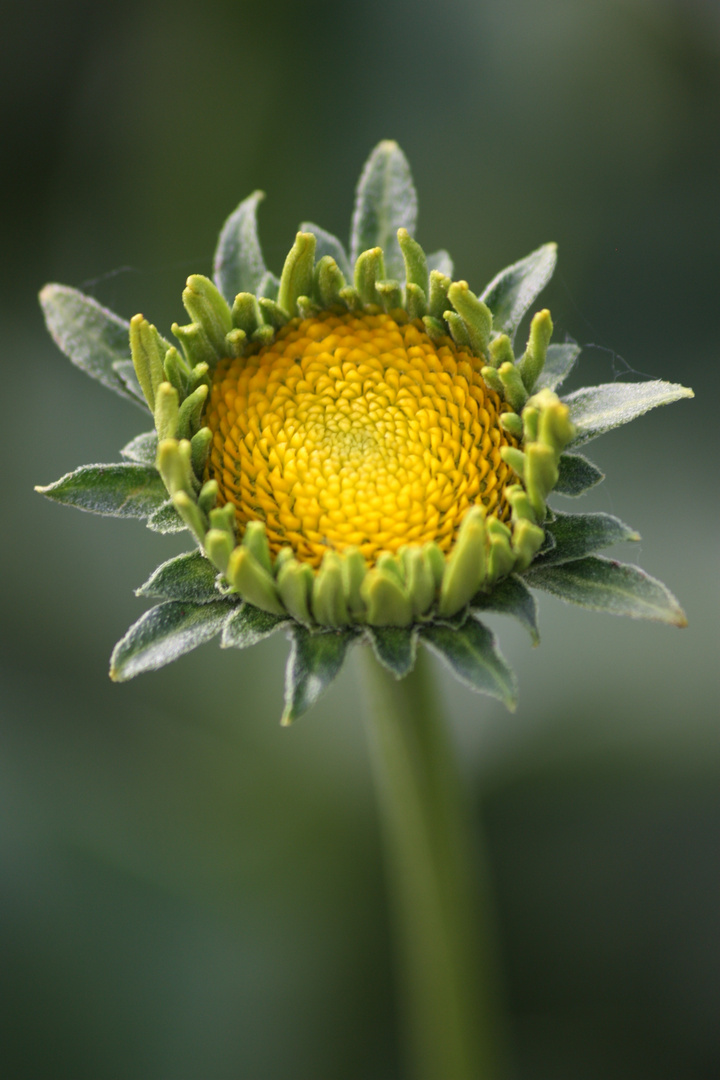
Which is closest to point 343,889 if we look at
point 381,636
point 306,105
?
point 381,636

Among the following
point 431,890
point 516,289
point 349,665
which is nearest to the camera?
point 516,289

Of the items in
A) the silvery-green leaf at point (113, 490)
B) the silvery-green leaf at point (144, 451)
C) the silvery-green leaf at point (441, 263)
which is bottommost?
the silvery-green leaf at point (113, 490)

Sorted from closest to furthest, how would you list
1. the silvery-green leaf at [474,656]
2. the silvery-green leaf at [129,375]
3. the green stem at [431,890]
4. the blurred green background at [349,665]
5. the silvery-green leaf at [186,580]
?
1. the silvery-green leaf at [474,656]
2. the silvery-green leaf at [186,580]
3. the silvery-green leaf at [129,375]
4. the green stem at [431,890]
5. the blurred green background at [349,665]

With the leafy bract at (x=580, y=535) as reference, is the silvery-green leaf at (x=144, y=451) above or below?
above

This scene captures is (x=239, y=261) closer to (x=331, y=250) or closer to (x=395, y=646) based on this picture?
(x=331, y=250)

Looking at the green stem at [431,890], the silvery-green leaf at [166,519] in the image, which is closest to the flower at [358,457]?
the silvery-green leaf at [166,519]

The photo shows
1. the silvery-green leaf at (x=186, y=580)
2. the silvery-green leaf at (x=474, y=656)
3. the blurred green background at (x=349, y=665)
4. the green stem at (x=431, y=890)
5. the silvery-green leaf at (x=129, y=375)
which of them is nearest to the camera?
the silvery-green leaf at (x=474, y=656)

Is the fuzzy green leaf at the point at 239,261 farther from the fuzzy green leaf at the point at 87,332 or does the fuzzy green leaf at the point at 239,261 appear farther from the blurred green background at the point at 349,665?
the blurred green background at the point at 349,665

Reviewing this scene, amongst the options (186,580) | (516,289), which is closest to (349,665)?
(186,580)
